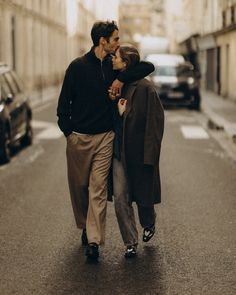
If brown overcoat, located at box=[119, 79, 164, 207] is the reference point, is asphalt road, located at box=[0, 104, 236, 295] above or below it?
below

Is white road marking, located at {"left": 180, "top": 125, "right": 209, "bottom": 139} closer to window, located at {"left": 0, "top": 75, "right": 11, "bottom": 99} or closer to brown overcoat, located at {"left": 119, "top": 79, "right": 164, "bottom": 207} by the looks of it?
window, located at {"left": 0, "top": 75, "right": 11, "bottom": 99}

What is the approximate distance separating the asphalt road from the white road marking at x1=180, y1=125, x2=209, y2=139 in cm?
477

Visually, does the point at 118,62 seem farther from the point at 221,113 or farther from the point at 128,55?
the point at 221,113

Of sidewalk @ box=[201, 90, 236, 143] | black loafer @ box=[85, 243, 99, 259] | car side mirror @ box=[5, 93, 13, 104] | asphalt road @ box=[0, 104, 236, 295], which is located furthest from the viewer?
sidewalk @ box=[201, 90, 236, 143]

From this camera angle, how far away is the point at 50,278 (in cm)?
554

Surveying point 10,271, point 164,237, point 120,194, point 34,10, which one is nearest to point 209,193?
point 164,237

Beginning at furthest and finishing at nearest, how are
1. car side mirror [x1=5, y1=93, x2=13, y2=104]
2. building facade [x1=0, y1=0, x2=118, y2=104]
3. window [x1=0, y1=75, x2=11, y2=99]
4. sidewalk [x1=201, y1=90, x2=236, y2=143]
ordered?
building facade [x1=0, y1=0, x2=118, y2=104] < sidewalk [x1=201, y1=90, x2=236, y2=143] < window [x1=0, y1=75, x2=11, y2=99] < car side mirror [x1=5, y1=93, x2=13, y2=104]

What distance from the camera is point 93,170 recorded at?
6.13 metres

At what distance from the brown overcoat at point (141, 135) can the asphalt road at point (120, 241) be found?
0.61 metres

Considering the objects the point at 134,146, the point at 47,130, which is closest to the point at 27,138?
the point at 47,130

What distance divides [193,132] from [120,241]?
11.6 m

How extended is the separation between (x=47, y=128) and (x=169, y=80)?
880cm

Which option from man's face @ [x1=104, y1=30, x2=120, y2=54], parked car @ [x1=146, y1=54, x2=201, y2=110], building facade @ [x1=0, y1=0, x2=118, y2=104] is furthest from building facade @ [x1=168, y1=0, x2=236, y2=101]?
man's face @ [x1=104, y1=30, x2=120, y2=54]

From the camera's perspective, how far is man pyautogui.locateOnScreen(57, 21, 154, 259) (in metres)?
6.00
